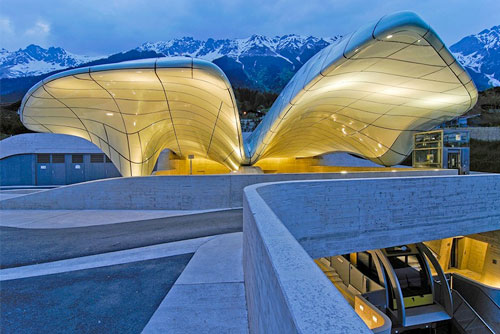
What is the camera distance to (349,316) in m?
1.03

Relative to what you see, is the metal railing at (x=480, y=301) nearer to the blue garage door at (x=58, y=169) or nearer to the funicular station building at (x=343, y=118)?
the funicular station building at (x=343, y=118)

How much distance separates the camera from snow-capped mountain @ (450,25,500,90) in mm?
126188

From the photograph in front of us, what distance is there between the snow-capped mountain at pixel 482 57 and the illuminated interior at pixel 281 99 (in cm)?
11896

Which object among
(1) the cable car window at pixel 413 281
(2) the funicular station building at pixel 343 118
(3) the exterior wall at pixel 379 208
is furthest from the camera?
(1) the cable car window at pixel 413 281

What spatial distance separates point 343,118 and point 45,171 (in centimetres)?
2914

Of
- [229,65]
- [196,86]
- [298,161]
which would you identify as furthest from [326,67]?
[229,65]

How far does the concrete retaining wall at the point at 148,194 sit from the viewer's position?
35.7 ft

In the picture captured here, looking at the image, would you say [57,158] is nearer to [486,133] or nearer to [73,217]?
[73,217]

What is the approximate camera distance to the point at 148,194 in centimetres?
1091

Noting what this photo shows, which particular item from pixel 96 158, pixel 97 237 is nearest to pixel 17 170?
pixel 96 158

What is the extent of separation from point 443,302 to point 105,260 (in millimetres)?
15078

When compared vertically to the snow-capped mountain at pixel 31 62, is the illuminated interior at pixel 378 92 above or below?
below

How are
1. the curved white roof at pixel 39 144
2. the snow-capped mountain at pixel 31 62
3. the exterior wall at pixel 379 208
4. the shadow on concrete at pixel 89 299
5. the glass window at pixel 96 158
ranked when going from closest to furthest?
the shadow on concrete at pixel 89 299
the exterior wall at pixel 379 208
the curved white roof at pixel 39 144
the glass window at pixel 96 158
the snow-capped mountain at pixel 31 62

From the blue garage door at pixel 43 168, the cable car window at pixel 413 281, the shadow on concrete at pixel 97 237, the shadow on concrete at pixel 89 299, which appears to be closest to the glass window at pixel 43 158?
the blue garage door at pixel 43 168
